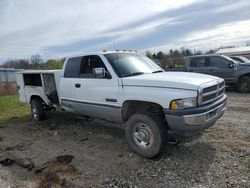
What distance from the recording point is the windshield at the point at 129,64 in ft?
18.6

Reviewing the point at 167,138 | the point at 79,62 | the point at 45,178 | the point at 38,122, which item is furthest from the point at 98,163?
the point at 38,122

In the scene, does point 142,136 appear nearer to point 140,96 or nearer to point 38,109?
point 140,96

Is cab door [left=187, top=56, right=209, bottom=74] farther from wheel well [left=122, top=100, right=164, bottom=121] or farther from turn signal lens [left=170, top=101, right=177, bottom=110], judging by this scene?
turn signal lens [left=170, top=101, right=177, bottom=110]

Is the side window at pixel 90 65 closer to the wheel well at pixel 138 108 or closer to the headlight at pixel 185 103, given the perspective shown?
the wheel well at pixel 138 108

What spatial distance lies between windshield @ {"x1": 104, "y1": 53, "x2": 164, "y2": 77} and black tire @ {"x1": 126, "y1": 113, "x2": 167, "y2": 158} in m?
1.03

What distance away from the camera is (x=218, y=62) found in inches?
553

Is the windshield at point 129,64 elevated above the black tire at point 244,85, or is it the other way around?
the windshield at point 129,64

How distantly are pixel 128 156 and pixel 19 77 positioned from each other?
564cm

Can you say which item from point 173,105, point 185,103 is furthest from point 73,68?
point 185,103

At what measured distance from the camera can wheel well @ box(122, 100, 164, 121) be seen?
201 inches

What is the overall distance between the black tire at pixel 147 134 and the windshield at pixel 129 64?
103 cm

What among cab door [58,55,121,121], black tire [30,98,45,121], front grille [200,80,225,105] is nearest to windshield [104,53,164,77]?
cab door [58,55,121,121]

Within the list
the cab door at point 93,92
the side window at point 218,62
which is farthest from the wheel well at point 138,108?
the side window at point 218,62

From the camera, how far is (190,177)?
4258 mm
